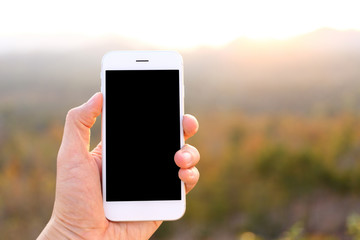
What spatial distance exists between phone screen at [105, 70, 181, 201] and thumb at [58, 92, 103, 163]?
64mm

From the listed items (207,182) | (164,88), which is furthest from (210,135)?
(164,88)

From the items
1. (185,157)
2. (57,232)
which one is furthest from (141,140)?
(57,232)

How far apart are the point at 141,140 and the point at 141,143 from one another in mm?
14

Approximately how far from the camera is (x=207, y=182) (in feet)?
21.1

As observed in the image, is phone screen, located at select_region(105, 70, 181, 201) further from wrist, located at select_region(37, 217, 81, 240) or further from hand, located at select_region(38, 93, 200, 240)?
wrist, located at select_region(37, 217, 81, 240)

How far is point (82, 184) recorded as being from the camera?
5.23 feet

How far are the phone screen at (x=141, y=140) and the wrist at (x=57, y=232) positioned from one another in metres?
0.22

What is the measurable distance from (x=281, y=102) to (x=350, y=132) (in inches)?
55.6

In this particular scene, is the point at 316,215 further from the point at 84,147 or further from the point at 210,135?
the point at 84,147

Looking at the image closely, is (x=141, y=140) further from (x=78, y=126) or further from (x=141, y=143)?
(x=78, y=126)

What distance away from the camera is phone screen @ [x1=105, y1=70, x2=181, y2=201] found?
1.64 m

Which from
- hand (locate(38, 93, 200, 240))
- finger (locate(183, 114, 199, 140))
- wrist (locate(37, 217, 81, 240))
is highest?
finger (locate(183, 114, 199, 140))

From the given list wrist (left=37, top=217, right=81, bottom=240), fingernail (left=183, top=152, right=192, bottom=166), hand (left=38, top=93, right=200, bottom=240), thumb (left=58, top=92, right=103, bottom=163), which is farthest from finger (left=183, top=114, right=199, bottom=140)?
wrist (left=37, top=217, right=81, bottom=240)

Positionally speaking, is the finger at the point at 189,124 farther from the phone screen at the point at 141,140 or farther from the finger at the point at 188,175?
the finger at the point at 188,175
